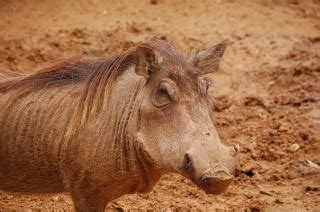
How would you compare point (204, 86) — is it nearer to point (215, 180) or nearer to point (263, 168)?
point (215, 180)

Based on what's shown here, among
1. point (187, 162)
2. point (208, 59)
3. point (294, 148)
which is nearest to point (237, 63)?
point (294, 148)

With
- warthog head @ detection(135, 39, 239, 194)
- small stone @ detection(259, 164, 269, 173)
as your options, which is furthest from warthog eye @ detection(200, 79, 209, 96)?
small stone @ detection(259, 164, 269, 173)

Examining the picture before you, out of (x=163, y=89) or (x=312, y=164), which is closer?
(x=163, y=89)

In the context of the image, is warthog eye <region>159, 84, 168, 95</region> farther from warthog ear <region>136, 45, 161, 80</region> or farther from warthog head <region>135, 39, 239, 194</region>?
warthog ear <region>136, 45, 161, 80</region>

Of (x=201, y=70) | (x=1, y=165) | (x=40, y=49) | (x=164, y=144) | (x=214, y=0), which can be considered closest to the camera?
(x=164, y=144)

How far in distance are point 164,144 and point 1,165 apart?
919 mm

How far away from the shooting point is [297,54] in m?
6.20

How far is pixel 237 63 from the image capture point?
20.2ft

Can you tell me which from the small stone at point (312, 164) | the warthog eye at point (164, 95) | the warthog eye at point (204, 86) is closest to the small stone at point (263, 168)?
the small stone at point (312, 164)

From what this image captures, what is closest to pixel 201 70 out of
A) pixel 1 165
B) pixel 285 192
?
pixel 1 165

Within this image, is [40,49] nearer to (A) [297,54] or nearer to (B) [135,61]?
(A) [297,54]

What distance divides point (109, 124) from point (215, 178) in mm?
677

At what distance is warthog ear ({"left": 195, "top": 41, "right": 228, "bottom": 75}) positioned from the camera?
9.76 ft

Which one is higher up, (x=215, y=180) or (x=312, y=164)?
(x=215, y=180)
